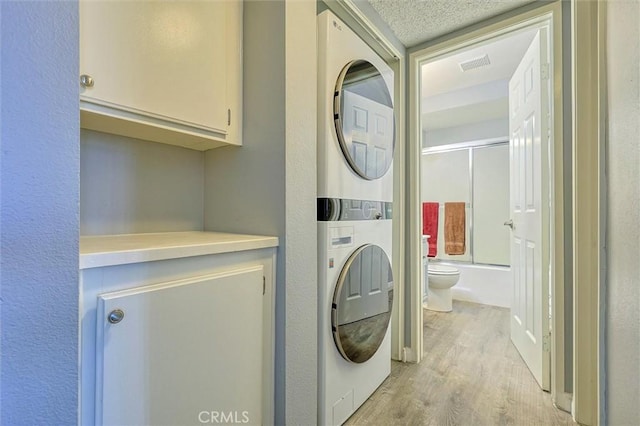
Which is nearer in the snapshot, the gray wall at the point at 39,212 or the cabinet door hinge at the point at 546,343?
the gray wall at the point at 39,212

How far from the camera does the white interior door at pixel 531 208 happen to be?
171 centimetres

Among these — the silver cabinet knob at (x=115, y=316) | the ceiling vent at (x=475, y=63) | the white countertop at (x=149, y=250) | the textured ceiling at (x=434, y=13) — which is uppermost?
the ceiling vent at (x=475, y=63)

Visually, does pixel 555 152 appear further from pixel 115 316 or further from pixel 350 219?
pixel 115 316

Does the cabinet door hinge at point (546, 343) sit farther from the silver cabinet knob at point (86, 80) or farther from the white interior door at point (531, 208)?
the silver cabinet knob at point (86, 80)

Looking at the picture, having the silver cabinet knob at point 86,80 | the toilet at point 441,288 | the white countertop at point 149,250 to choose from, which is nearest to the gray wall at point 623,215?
the white countertop at point 149,250

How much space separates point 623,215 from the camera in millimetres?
711

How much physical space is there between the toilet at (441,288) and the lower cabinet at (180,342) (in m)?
2.52

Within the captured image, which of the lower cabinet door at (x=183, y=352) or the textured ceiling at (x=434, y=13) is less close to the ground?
the textured ceiling at (x=434, y=13)

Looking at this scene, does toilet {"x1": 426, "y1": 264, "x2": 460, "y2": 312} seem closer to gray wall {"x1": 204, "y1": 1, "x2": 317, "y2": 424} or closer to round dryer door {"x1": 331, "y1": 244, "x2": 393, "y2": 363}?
round dryer door {"x1": 331, "y1": 244, "x2": 393, "y2": 363}

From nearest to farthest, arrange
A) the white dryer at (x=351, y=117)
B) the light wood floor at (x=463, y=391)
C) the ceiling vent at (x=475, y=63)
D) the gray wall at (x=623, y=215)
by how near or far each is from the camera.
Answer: the gray wall at (x=623, y=215) → the white dryer at (x=351, y=117) → the light wood floor at (x=463, y=391) → the ceiling vent at (x=475, y=63)

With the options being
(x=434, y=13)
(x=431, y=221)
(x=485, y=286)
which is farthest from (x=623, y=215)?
(x=431, y=221)

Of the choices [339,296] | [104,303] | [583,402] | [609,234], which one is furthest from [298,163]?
[583,402]

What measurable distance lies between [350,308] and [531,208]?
144 centimetres

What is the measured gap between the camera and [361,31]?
175 centimetres
